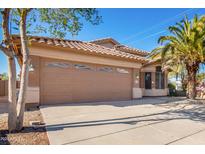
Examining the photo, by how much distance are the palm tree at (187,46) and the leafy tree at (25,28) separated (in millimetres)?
8679

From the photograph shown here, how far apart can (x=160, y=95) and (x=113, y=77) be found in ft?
24.9

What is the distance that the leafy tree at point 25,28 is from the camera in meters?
5.45

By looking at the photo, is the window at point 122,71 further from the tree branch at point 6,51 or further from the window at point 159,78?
the tree branch at point 6,51

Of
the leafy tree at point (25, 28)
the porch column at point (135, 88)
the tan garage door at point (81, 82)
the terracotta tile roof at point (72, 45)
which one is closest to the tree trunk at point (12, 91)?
the leafy tree at point (25, 28)

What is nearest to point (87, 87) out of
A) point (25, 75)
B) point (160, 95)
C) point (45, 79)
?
point (45, 79)

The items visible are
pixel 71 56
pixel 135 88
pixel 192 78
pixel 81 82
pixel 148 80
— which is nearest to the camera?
pixel 71 56

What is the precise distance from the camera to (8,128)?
5.37 metres

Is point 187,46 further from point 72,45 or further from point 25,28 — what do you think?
point 25,28

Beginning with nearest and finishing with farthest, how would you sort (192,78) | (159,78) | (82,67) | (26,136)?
(26,136), (82,67), (192,78), (159,78)

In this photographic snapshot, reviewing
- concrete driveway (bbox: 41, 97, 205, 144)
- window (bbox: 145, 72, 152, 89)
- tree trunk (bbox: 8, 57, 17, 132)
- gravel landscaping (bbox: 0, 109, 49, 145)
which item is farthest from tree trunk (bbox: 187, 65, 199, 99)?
tree trunk (bbox: 8, 57, 17, 132)

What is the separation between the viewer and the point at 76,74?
1152cm

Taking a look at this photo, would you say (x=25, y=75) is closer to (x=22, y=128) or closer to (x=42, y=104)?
(x=22, y=128)

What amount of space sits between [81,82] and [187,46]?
8.05 m

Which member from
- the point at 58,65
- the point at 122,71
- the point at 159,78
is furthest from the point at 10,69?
the point at 159,78
